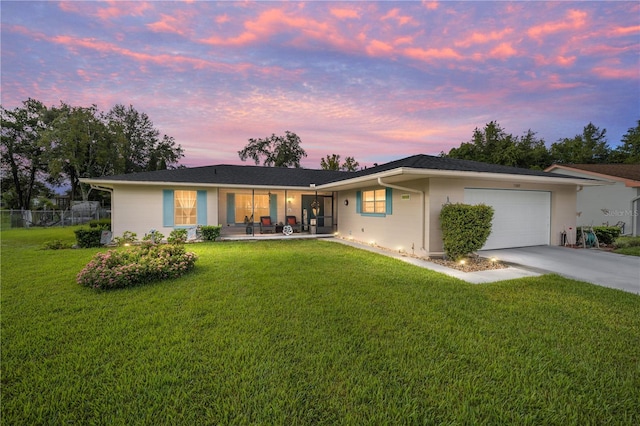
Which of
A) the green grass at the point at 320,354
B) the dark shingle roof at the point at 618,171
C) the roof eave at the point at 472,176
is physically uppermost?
the dark shingle roof at the point at 618,171

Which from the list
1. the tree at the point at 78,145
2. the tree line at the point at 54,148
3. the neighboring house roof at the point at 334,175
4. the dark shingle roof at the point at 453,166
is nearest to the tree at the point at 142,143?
the tree line at the point at 54,148

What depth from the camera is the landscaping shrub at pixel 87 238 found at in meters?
9.27

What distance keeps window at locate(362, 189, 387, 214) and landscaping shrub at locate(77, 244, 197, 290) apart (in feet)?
20.4

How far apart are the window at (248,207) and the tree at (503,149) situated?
73.3 ft

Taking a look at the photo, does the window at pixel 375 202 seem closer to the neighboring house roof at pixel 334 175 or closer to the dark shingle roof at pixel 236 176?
the neighboring house roof at pixel 334 175

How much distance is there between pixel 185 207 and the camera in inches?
431

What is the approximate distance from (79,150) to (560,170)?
3367 cm

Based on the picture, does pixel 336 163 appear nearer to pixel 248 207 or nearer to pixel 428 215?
pixel 248 207

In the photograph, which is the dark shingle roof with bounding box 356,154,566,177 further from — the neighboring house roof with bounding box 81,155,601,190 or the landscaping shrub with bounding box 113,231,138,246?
the landscaping shrub with bounding box 113,231,138,246

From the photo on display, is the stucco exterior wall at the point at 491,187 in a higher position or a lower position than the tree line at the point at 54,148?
lower

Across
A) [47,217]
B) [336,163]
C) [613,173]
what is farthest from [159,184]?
[336,163]

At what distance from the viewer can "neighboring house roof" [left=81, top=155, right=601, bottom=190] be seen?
700 centimetres

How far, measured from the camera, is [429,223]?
7301 mm

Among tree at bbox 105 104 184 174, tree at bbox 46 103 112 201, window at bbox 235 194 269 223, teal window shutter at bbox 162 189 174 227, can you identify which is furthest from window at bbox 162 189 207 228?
tree at bbox 105 104 184 174
